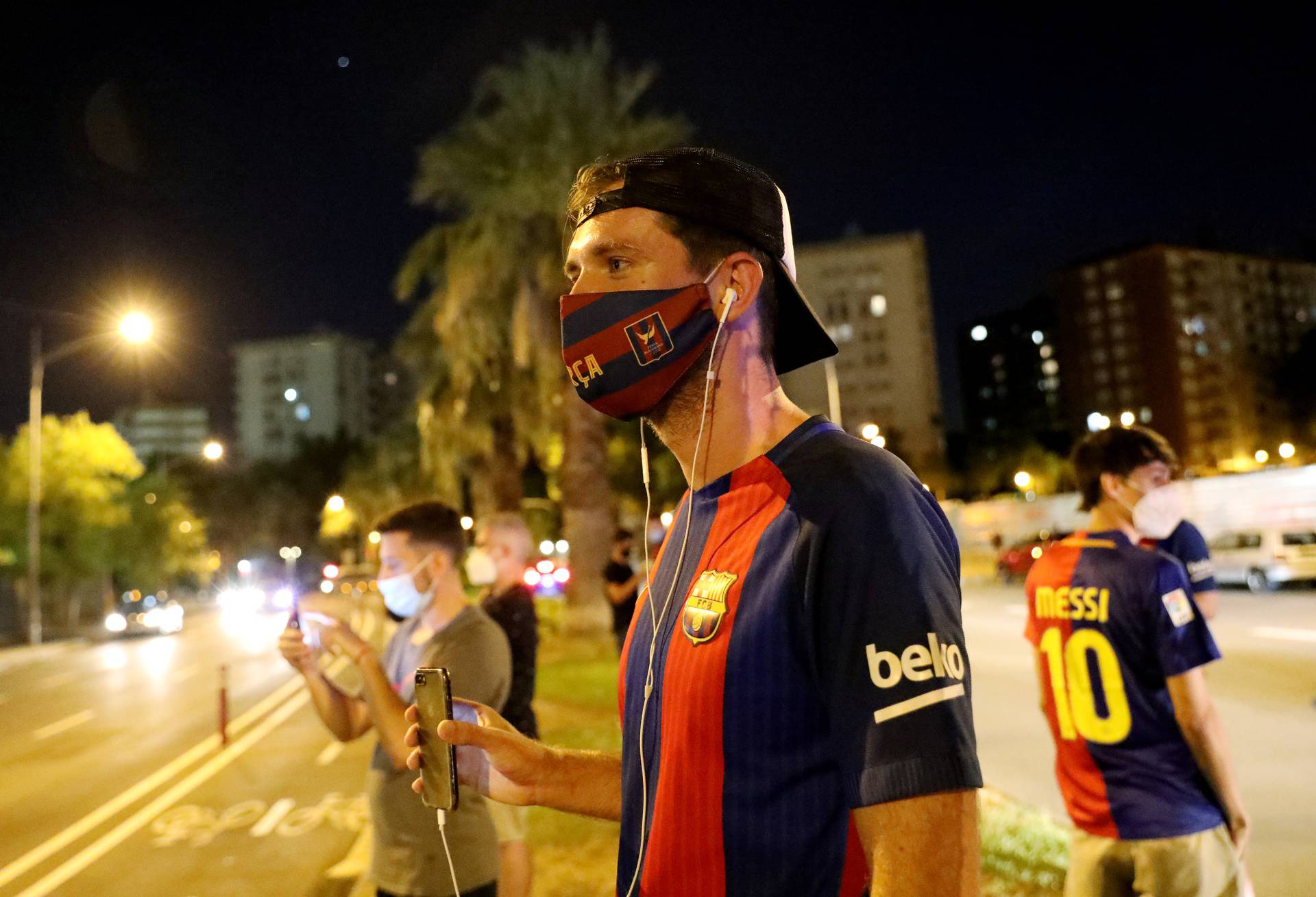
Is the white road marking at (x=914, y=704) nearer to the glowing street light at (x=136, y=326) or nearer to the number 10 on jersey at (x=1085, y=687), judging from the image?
the number 10 on jersey at (x=1085, y=687)

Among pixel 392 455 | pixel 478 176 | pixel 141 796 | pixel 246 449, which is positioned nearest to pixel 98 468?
pixel 392 455

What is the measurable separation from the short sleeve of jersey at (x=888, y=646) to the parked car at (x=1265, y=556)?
30.2 m

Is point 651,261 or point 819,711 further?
point 651,261

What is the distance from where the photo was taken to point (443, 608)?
410 cm

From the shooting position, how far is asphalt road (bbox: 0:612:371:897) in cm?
718

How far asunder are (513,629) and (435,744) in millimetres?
3317

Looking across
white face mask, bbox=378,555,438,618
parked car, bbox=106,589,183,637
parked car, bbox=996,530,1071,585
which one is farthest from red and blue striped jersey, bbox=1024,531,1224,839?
parked car, bbox=106,589,183,637

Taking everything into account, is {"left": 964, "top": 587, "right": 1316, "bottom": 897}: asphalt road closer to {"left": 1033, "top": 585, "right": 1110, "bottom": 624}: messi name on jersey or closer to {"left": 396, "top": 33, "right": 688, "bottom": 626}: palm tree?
{"left": 1033, "top": 585, "right": 1110, "bottom": 624}: messi name on jersey

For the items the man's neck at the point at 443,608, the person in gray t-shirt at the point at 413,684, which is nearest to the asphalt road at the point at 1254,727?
the person in gray t-shirt at the point at 413,684

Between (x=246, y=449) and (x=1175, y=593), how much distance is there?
145 metres

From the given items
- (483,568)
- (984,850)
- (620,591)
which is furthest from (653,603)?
(620,591)

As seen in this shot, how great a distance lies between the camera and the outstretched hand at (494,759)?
70.9 inches

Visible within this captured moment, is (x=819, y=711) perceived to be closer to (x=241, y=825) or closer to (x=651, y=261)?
(x=651, y=261)

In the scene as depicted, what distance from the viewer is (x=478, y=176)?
18.5 m
